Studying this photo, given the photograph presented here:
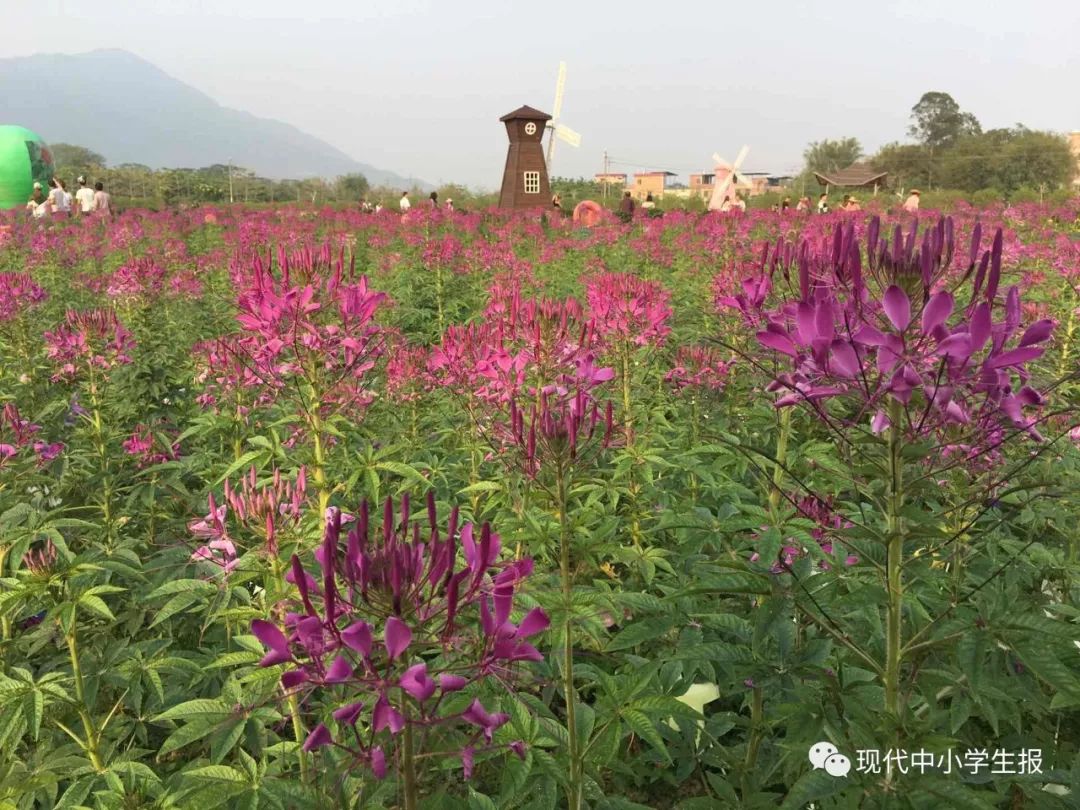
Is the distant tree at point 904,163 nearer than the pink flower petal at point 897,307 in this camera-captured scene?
No

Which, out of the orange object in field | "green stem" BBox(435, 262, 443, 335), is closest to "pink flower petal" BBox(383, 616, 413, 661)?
"green stem" BBox(435, 262, 443, 335)

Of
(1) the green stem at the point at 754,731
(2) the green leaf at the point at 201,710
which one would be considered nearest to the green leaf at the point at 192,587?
(2) the green leaf at the point at 201,710

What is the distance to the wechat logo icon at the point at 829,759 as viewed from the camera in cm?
126

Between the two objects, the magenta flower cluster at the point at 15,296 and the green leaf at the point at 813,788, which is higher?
the magenta flower cluster at the point at 15,296

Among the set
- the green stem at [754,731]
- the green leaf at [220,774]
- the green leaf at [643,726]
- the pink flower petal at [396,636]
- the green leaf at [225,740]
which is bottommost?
the green stem at [754,731]

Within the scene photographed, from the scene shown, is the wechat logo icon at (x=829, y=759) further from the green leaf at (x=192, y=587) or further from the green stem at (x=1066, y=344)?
the green stem at (x=1066, y=344)

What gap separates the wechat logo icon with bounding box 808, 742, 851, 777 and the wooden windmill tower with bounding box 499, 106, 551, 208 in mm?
26101

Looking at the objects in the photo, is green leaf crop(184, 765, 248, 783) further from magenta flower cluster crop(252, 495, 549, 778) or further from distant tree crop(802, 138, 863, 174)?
distant tree crop(802, 138, 863, 174)

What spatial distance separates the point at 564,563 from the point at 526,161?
2668 cm

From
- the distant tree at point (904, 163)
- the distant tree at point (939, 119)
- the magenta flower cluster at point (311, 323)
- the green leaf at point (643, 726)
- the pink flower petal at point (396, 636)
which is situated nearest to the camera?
the pink flower petal at point (396, 636)

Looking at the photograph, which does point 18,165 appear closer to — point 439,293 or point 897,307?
point 439,293

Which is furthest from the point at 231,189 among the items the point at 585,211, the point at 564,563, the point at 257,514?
the point at 564,563

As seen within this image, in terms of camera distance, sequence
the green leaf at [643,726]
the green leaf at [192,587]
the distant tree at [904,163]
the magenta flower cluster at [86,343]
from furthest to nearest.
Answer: the distant tree at [904,163] < the magenta flower cluster at [86,343] < the green leaf at [192,587] < the green leaf at [643,726]

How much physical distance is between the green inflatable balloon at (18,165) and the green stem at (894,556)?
3102cm
